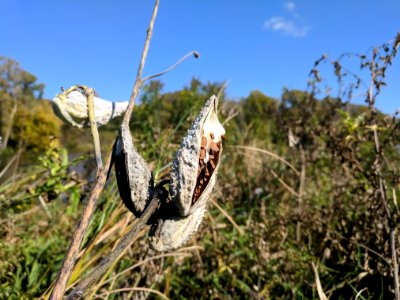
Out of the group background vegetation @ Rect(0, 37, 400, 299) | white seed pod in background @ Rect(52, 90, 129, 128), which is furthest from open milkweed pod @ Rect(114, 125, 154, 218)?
background vegetation @ Rect(0, 37, 400, 299)

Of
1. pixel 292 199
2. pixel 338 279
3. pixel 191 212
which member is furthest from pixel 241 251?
pixel 191 212

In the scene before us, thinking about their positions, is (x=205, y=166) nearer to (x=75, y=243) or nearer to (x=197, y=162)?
(x=197, y=162)

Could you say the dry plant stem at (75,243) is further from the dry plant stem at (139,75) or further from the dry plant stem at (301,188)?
the dry plant stem at (301,188)

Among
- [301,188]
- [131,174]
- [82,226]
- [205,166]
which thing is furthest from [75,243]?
[301,188]

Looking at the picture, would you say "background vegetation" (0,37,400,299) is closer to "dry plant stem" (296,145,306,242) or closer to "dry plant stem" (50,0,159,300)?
"dry plant stem" (296,145,306,242)

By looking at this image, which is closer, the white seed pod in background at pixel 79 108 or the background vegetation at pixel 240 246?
the white seed pod in background at pixel 79 108

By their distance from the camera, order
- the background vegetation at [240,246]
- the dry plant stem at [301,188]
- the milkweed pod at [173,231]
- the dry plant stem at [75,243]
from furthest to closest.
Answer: the dry plant stem at [301,188] < the background vegetation at [240,246] < the milkweed pod at [173,231] < the dry plant stem at [75,243]

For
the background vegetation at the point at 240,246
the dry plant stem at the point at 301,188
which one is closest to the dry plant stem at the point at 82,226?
the background vegetation at the point at 240,246
